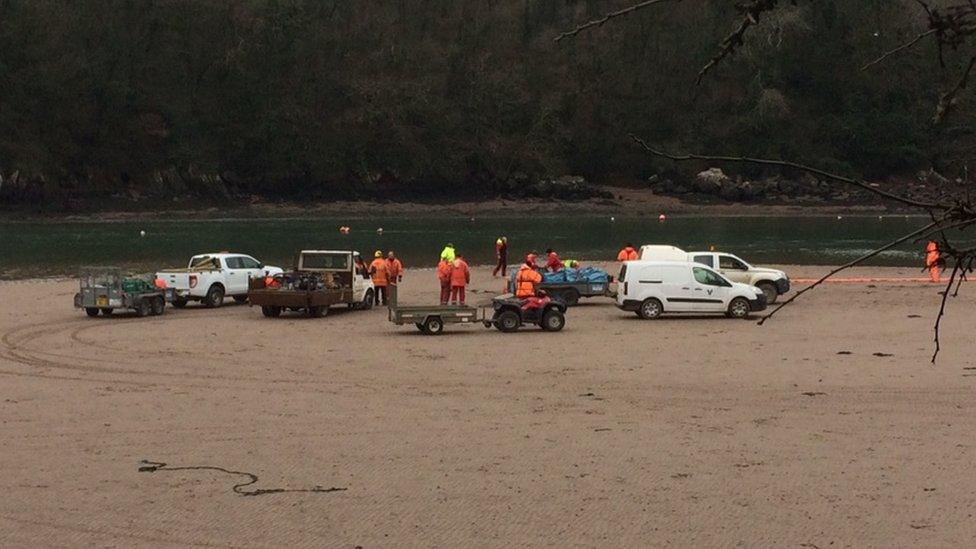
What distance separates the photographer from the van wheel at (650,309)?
110ft

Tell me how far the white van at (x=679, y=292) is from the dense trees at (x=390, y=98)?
82318mm

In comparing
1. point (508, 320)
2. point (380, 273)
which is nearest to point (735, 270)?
point (380, 273)

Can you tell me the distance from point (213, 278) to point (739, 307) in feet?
49.3

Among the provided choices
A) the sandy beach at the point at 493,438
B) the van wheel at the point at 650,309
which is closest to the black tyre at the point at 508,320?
the sandy beach at the point at 493,438

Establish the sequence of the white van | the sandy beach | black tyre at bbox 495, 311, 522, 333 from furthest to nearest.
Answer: the white van
black tyre at bbox 495, 311, 522, 333
the sandy beach

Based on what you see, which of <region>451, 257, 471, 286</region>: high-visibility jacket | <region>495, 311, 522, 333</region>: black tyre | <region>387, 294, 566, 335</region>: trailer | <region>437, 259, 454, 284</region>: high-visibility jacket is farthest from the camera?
<region>437, 259, 454, 284</region>: high-visibility jacket

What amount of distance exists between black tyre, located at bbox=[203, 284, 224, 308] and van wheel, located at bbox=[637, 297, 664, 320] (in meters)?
12.5

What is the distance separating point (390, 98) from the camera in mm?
135750

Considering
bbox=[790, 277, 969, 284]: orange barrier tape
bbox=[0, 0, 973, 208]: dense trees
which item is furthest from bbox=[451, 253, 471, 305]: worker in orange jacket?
bbox=[0, 0, 973, 208]: dense trees

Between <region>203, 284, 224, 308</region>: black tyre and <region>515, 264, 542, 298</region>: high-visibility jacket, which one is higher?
<region>515, 264, 542, 298</region>: high-visibility jacket

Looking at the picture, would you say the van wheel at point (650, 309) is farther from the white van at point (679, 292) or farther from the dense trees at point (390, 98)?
the dense trees at point (390, 98)

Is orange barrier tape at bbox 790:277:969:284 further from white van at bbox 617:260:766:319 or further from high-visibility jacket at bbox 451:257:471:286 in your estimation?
high-visibility jacket at bbox 451:257:471:286

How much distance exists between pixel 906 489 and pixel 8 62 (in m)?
116

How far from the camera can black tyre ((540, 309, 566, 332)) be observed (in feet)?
99.5
